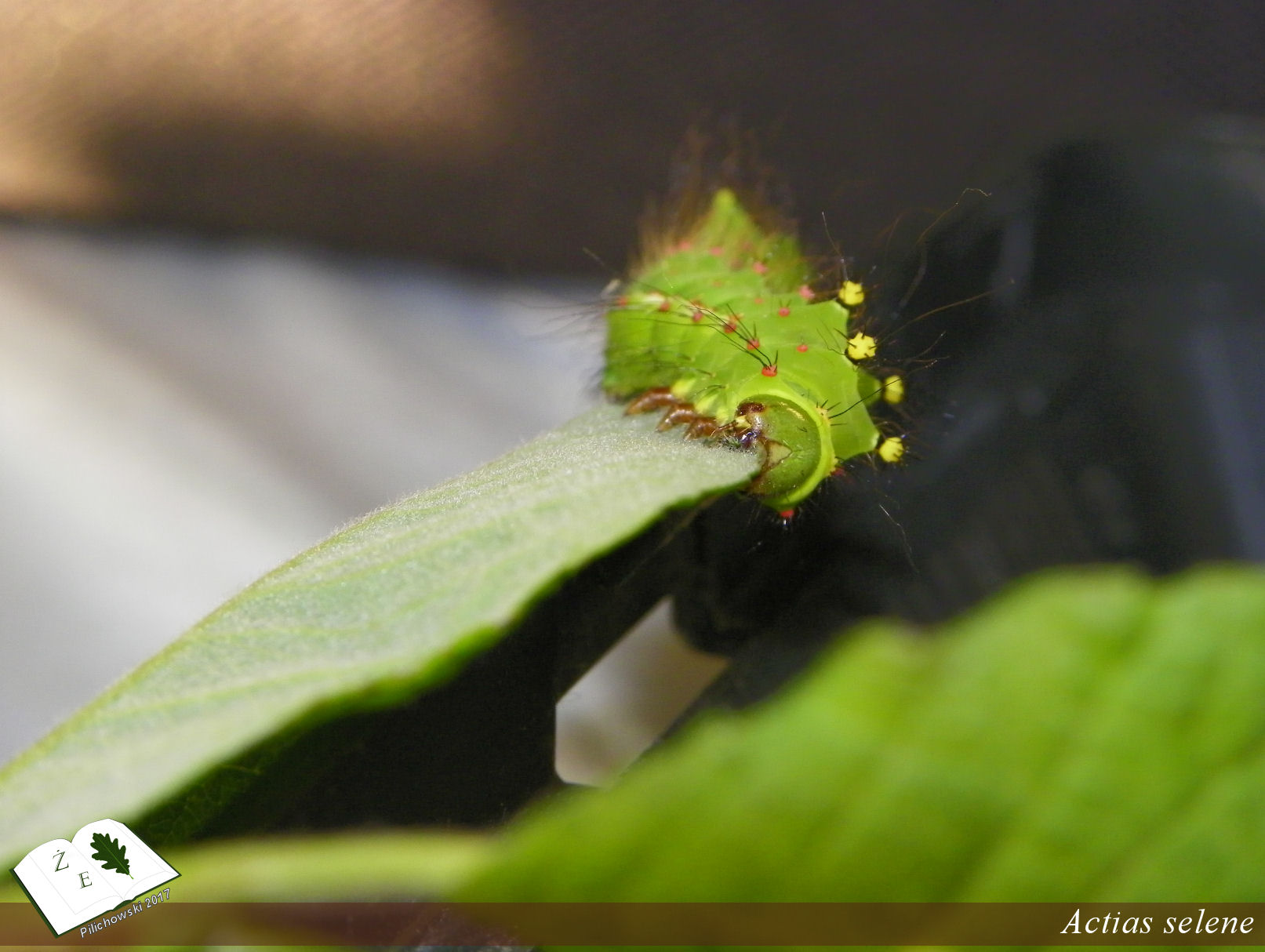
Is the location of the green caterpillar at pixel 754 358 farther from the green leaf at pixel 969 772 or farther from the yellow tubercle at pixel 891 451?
the green leaf at pixel 969 772

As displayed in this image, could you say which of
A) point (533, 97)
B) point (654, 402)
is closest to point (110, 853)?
point (654, 402)

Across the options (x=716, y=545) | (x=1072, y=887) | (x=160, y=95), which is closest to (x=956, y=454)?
(x=716, y=545)

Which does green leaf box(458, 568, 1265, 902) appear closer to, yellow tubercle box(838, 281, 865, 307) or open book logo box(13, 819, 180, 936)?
open book logo box(13, 819, 180, 936)

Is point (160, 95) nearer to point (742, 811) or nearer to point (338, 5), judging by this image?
point (338, 5)

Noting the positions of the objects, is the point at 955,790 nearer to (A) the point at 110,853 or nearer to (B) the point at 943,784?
(B) the point at 943,784

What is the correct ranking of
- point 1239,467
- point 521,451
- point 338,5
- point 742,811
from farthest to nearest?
1. point 338,5
2. point 1239,467
3. point 521,451
4. point 742,811

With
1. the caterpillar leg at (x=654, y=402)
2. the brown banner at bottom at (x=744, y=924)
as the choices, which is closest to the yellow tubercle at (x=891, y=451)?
the caterpillar leg at (x=654, y=402)

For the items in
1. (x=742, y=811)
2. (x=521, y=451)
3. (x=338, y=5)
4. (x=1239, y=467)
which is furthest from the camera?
(x=338, y=5)

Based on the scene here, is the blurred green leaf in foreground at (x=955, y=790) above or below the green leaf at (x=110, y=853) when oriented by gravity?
below
